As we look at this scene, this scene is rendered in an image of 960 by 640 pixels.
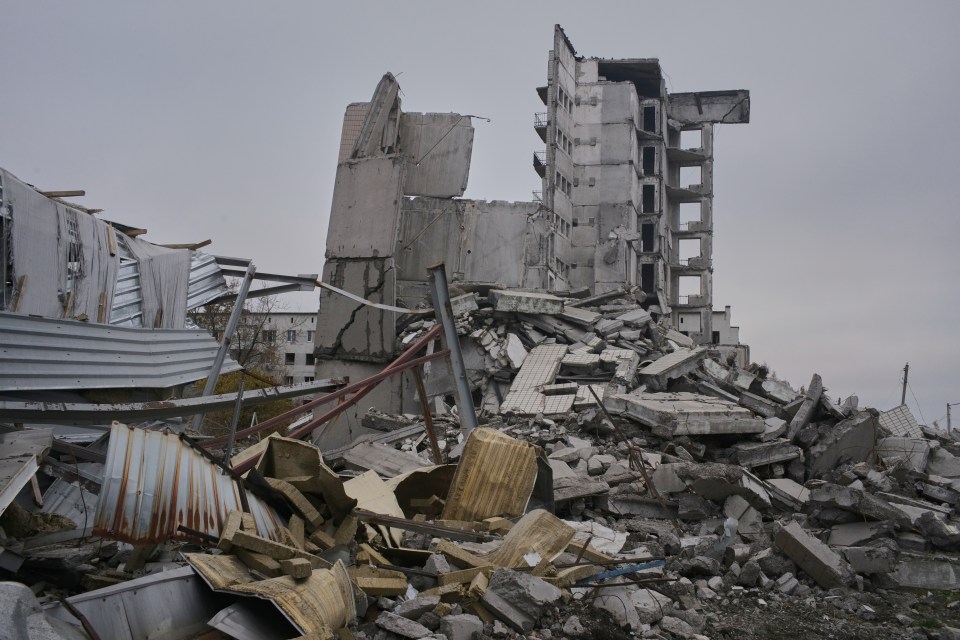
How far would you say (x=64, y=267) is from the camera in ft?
23.5

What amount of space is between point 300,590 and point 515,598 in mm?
1487

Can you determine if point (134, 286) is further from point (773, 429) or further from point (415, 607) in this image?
point (773, 429)

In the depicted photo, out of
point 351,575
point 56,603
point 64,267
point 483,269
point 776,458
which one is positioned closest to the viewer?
point 56,603

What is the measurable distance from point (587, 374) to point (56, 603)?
1169 centimetres

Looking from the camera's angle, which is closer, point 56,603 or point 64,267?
point 56,603

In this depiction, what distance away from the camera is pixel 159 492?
14.1 feet

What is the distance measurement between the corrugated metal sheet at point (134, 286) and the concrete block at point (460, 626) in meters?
4.86

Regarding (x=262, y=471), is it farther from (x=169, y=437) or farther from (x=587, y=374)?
(x=587, y=374)

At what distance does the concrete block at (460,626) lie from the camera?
Result: 4.25 m

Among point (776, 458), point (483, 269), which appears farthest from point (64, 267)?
point (483, 269)

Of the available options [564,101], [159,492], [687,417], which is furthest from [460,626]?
[564,101]

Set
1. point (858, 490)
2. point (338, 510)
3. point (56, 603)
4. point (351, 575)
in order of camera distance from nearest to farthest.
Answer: point (56, 603) → point (351, 575) → point (338, 510) → point (858, 490)

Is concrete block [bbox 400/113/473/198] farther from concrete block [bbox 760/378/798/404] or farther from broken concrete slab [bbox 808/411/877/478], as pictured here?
broken concrete slab [bbox 808/411/877/478]

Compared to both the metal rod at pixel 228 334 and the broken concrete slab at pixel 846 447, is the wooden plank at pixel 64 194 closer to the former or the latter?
the metal rod at pixel 228 334
